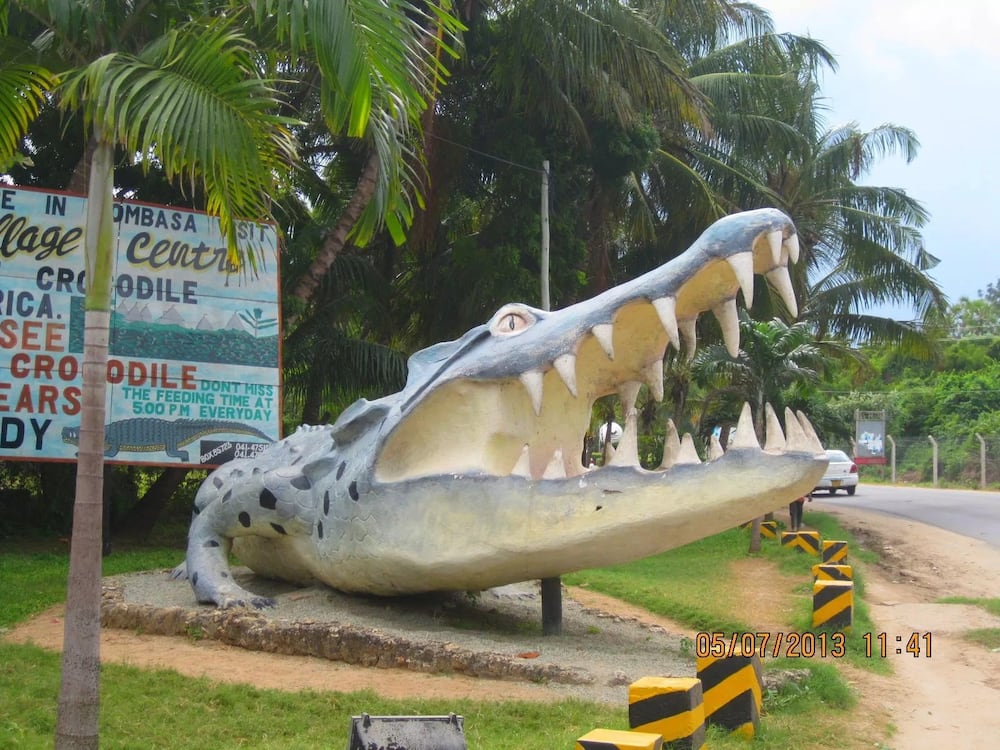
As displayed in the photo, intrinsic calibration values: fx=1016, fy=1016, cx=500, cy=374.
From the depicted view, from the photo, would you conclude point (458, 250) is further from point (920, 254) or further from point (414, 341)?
point (920, 254)

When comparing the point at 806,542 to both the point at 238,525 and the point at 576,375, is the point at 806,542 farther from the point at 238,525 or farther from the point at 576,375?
the point at 238,525

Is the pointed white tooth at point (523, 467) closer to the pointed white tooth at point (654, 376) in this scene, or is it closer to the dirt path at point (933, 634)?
the pointed white tooth at point (654, 376)

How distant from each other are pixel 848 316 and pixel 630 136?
906 centimetres

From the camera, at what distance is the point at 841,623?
784cm

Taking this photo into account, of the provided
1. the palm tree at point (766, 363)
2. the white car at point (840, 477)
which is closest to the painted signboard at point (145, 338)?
the palm tree at point (766, 363)

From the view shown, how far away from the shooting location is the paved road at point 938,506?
637 inches

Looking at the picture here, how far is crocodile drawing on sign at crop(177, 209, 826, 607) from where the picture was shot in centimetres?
541

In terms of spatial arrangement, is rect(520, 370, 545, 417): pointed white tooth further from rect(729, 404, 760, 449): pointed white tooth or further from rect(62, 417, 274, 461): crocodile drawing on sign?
rect(62, 417, 274, 461): crocodile drawing on sign

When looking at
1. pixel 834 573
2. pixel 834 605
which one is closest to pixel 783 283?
pixel 834 605

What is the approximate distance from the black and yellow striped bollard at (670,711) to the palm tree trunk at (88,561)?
2187 mm

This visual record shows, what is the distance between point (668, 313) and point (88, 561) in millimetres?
3076

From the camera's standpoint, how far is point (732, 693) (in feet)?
16.2

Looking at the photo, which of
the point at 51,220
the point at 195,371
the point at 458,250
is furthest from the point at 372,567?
the point at 458,250
